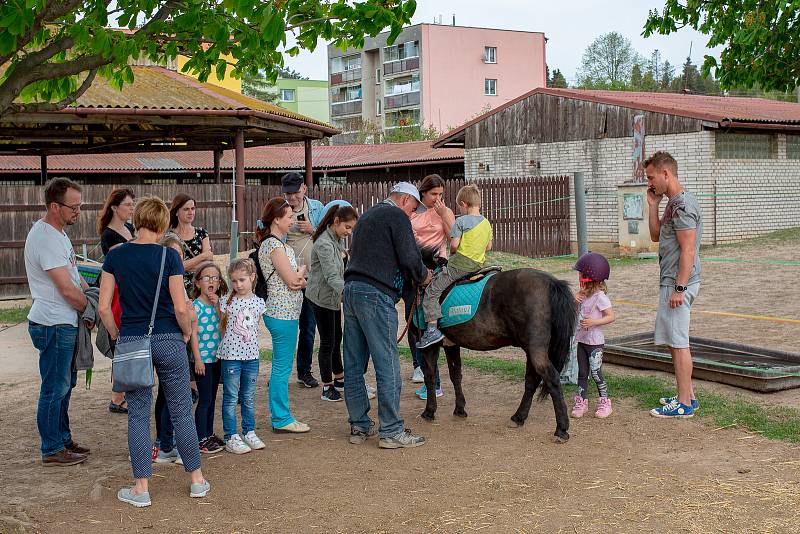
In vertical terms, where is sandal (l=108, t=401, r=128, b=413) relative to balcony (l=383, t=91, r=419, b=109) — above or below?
below

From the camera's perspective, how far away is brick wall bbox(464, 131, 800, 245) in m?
21.9

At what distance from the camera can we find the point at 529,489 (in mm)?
5070

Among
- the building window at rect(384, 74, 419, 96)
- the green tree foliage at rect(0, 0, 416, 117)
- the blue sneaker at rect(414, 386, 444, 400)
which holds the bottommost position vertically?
the blue sneaker at rect(414, 386, 444, 400)

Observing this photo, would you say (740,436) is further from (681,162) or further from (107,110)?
(681,162)

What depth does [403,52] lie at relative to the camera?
69625mm

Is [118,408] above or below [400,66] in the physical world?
below

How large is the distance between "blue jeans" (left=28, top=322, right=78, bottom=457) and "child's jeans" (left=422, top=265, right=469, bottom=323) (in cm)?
251

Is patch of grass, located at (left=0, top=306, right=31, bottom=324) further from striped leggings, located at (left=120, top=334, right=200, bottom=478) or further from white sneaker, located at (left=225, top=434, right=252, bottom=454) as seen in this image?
striped leggings, located at (left=120, top=334, right=200, bottom=478)

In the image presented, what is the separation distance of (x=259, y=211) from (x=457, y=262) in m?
12.9

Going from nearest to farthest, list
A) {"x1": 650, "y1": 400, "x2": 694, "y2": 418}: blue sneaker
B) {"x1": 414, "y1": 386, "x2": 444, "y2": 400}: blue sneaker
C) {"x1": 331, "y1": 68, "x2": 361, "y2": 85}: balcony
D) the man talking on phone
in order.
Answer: {"x1": 650, "y1": 400, "x2": 694, "y2": 418}: blue sneaker < {"x1": 414, "y1": 386, "x2": 444, "y2": 400}: blue sneaker < the man talking on phone < {"x1": 331, "y1": 68, "x2": 361, "y2": 85}: balcony

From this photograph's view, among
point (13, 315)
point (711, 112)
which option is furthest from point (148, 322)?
point (711, 112)

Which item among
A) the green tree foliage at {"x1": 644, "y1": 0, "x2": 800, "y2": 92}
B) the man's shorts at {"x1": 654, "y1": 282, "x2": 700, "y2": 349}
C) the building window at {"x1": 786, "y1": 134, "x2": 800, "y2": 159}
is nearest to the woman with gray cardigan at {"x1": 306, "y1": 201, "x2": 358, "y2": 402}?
the man's shorts at {"x1": 654, "y1": 282, "x2": 700, "y2": 349}

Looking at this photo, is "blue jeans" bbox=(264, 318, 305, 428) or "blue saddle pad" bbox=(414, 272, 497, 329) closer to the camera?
"blue jeans" bbox=(264, 318, 305, 428)

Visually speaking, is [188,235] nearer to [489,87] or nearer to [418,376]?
[418,376]
